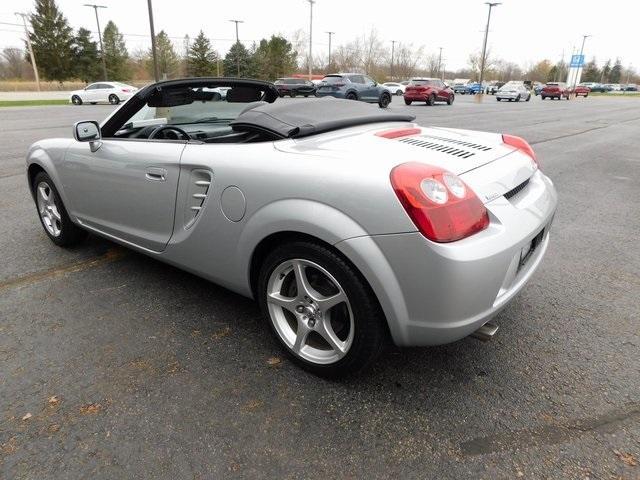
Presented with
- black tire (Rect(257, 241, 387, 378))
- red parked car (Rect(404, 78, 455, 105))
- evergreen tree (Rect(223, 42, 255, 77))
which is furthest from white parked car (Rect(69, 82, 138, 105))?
evergreen tree (Rect(223, 42, 255, 77))

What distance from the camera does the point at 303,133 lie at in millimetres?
2418

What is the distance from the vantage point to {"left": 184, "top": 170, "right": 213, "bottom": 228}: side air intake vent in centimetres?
245

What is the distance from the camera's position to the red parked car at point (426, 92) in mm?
26203

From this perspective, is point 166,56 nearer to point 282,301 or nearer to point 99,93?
point 99,93

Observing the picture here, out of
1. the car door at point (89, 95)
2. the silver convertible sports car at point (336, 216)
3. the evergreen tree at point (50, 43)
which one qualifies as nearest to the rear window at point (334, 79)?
the car door at point (89, 95)

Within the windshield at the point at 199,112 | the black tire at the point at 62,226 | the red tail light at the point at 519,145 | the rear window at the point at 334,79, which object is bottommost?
the black tire at the point at 62,226

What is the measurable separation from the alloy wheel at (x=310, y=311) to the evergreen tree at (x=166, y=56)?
73132 mm

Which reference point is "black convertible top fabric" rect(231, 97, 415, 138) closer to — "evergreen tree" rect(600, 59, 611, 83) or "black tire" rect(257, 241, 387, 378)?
"black tire" rect(257, 241, 387, 378)

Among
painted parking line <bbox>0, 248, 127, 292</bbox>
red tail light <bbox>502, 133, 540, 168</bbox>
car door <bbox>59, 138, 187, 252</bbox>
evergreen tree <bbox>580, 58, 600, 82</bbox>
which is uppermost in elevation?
evergreen tree <bbox>580, 58, 600, 82</bbox>

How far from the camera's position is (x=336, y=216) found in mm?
1930

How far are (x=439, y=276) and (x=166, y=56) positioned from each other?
78.3 m

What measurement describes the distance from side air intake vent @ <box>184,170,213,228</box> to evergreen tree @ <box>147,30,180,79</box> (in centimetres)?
7262

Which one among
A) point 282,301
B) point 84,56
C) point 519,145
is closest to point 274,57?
point 84,56

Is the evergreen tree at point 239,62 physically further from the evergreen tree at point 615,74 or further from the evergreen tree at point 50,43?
the evergreen tree at point 615,74
